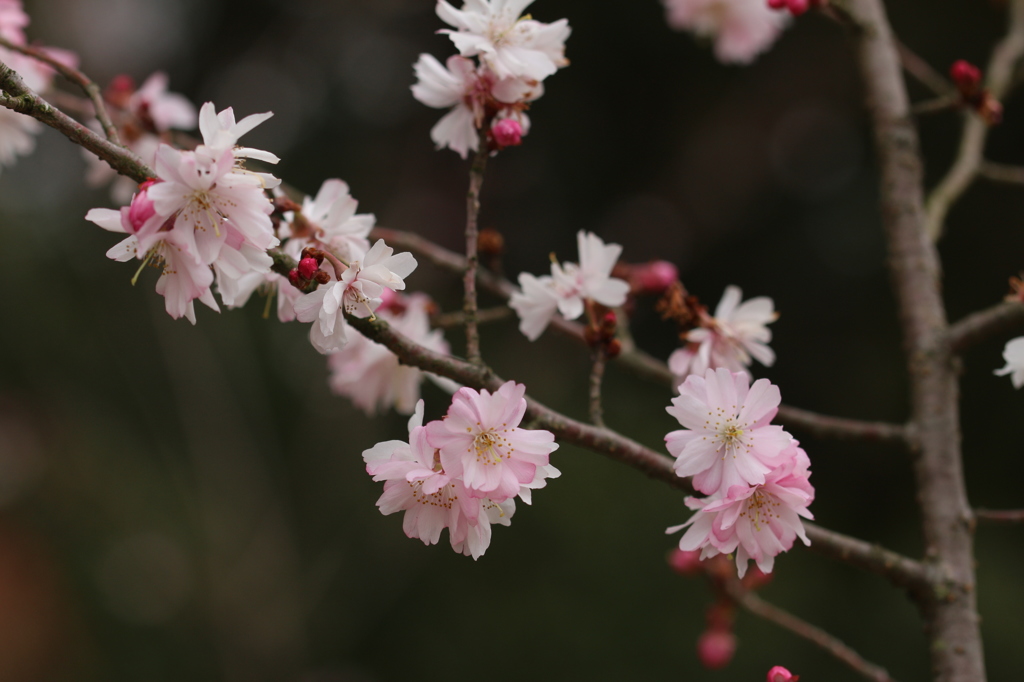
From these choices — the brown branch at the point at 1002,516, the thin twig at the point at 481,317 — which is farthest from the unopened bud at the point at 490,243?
the brown branch at the point at 1002,516

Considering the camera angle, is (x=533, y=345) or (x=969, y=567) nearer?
(x=969, y=567)

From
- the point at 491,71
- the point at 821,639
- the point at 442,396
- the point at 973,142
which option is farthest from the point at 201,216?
the point at 442,396

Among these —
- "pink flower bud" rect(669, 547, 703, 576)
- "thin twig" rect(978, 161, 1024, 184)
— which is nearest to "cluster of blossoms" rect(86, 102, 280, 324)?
"pink flower bud" rect(669, 547, 703, 576)

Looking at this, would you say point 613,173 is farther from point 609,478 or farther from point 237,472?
point 237,472

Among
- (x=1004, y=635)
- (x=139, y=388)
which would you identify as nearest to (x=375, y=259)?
(x=1004, y=635)

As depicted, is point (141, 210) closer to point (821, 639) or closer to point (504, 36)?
point (504, 36)
